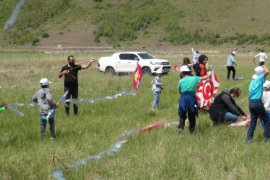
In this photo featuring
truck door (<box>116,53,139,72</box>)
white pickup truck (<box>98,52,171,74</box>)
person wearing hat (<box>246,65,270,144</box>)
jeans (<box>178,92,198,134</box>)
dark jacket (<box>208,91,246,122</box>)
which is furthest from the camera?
truck door (<box>116,53,139,72</box>)

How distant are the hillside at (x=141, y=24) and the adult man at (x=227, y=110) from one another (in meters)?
63.3

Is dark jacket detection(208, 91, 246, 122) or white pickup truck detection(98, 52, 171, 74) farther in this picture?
white pickup truck detection(98, 52, 171, 74)

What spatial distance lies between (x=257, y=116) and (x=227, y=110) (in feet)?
6.38

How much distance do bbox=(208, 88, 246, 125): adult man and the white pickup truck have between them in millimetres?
16942

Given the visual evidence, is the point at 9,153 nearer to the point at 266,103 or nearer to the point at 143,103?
the point at 266,103

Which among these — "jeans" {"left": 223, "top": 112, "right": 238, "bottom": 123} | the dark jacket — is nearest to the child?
the dark jacket

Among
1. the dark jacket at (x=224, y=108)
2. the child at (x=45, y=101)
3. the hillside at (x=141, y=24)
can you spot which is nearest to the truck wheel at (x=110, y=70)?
the dark jacket at (x=224, y=108)

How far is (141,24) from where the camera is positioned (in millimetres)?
86688

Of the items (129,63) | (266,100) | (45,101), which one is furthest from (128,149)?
(129,63)

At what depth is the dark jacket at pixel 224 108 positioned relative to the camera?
37.8 feet

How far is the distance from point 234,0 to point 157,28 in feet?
52.5

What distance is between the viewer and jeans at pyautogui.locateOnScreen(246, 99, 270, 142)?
9547 mm

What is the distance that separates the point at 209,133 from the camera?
34.5 feet

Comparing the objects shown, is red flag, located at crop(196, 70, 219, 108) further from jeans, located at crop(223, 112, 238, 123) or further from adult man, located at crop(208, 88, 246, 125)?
jeans, located at crop(223, 112, 238, 123)
